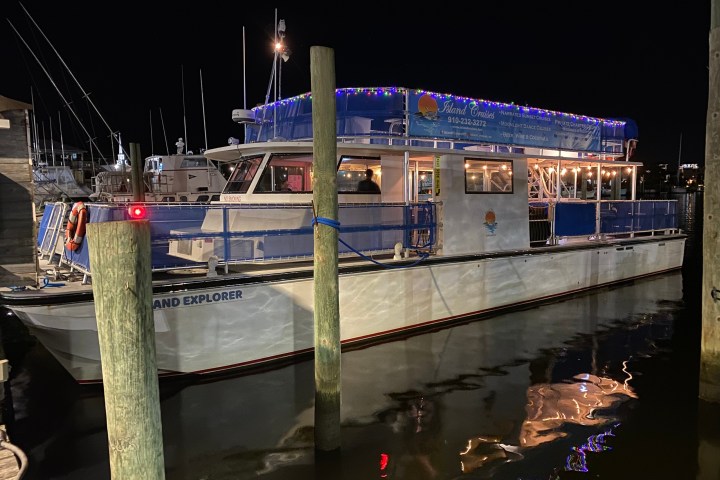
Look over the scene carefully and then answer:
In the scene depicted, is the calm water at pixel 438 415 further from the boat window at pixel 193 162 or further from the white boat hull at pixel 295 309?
the boat window at pixel 193 162

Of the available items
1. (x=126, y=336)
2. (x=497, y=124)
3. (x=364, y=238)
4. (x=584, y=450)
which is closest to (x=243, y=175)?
(x=364, y=238)

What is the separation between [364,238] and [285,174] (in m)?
1.88

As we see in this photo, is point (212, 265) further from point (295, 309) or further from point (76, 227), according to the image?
point (76, 227)

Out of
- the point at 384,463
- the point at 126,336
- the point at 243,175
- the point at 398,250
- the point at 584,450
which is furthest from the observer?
the point at 243,175

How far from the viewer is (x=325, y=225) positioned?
16.5ft

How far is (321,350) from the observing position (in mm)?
5078

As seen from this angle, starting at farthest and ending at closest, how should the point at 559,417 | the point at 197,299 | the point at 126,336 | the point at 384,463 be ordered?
1. the point at 197,299
2. the point at 559,417
3. the point at 384,463
4. the point at 126,336

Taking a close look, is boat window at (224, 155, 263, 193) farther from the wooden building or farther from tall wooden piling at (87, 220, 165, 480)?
tall wooden piling at (87, 220, 165, 480)

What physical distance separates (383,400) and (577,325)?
5.60m

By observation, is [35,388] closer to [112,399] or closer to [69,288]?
[69,288]

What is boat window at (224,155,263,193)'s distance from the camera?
30.9ft

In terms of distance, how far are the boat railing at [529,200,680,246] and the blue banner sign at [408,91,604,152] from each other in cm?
158

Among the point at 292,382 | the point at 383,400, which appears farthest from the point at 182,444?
the point at 383,400

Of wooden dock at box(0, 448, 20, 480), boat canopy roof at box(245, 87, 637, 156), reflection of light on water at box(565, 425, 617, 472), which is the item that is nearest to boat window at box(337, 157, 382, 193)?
boat canopy roof at box(245, 87, 637, 156)
